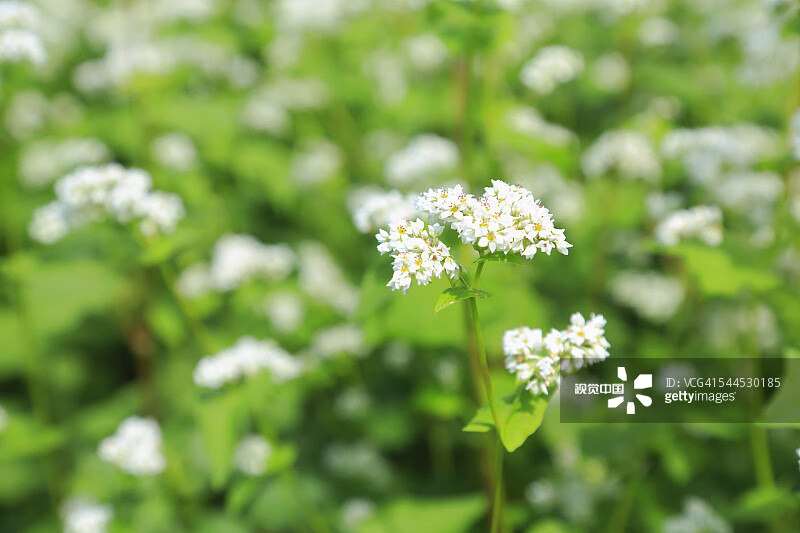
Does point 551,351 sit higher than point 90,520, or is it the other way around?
point 551,351

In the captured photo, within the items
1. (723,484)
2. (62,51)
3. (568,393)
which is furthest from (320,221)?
(62,51)

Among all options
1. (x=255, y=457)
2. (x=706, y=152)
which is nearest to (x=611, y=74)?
(x=706, y=152)

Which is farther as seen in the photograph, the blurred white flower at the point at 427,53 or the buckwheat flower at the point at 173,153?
the blurred white flower at the point at 427,53

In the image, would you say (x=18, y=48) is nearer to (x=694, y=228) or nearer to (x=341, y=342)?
(x=341, y=342)

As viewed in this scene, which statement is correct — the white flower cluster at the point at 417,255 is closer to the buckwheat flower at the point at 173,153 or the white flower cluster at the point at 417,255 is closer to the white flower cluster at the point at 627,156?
the white flower cluster at the point at 627,156

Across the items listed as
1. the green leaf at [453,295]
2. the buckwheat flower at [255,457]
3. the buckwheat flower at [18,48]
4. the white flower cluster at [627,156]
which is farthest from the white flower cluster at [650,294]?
the buckwheat flower at [18,48]

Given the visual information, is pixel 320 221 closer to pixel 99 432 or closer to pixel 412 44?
pixel 412 44
